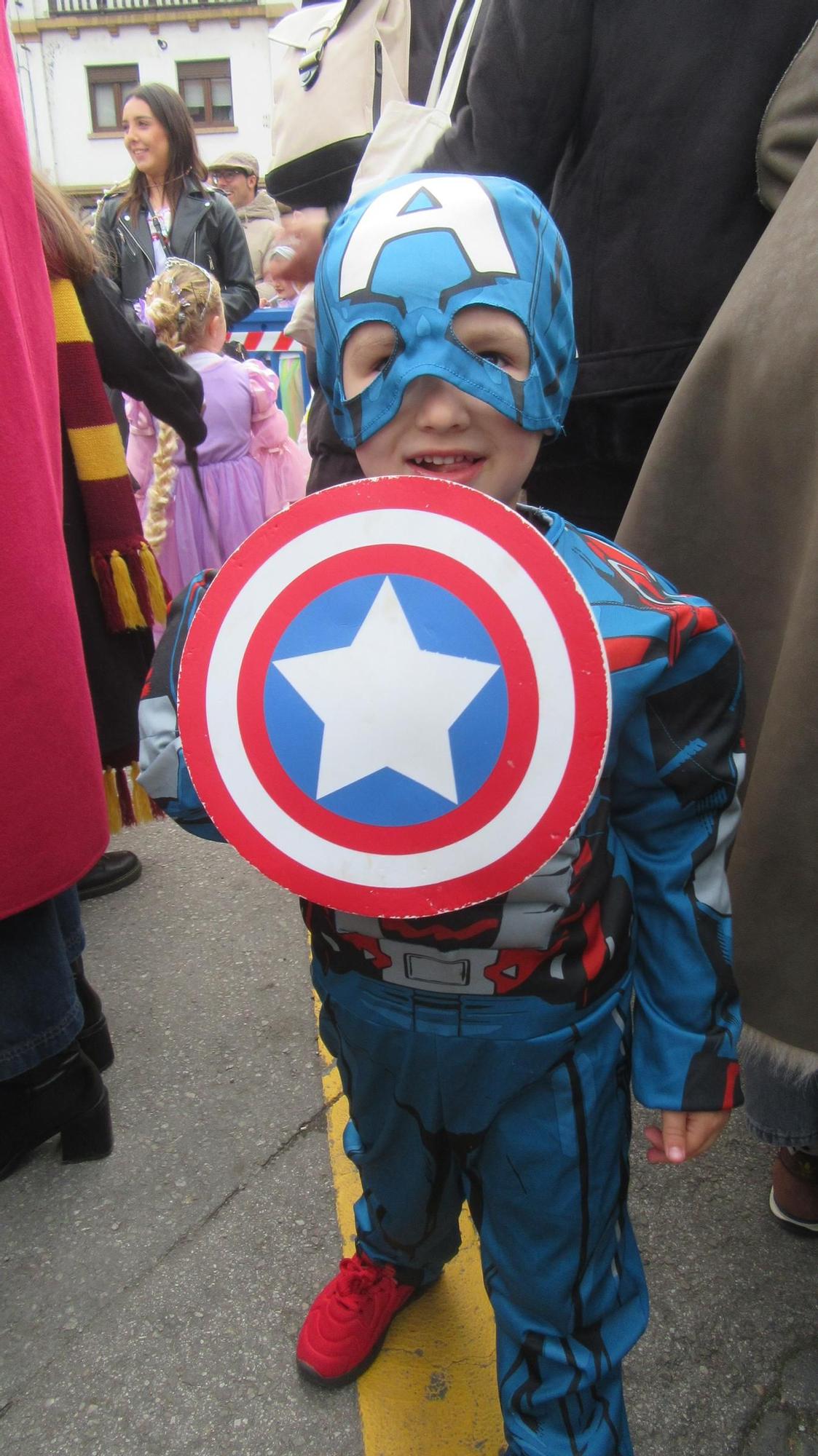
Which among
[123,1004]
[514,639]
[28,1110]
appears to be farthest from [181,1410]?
[514,639]

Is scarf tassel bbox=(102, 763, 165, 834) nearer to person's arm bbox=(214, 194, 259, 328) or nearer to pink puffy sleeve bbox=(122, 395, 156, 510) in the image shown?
pink puffy sleeve bbox=(122, 395, 156, 510)

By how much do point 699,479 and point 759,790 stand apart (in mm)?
414

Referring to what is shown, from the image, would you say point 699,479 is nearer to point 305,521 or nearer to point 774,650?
point 774,650

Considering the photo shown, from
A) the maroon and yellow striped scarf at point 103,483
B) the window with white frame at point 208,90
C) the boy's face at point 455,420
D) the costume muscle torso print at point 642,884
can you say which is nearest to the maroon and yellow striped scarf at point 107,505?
the maroon and yellow striped scarf at point 103,483

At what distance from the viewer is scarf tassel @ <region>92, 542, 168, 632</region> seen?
7.18ft

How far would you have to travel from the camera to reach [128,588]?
2225mm

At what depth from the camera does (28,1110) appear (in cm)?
186

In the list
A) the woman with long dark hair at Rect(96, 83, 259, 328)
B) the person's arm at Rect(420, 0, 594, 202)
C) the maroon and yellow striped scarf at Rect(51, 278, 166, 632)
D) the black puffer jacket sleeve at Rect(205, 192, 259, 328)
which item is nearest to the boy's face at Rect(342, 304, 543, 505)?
the person's arm at Rect(420, 0, 594, 202)

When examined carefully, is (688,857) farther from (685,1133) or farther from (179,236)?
(179,236)

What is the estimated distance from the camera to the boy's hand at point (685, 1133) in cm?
115

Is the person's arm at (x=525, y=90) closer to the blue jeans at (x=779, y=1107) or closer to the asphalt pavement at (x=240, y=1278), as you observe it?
the blue jeans at (x=779, y=1107)

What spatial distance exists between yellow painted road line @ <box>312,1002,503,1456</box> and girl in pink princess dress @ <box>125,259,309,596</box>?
286 cm

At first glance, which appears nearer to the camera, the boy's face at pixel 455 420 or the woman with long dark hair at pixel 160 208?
the boy's face at pixel 455 420

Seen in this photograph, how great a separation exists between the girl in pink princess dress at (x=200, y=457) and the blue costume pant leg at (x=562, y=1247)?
10.4 ft
